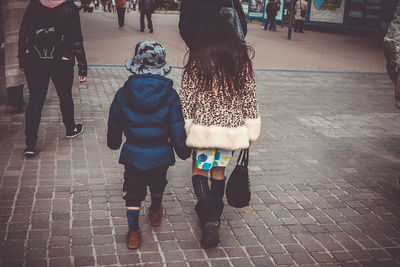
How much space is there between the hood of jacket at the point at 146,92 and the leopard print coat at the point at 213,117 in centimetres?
24

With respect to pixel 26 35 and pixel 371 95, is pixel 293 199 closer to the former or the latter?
pixel 26 35

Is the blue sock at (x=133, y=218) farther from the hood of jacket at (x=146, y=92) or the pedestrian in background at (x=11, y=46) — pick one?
the pedestrian in background at (x=11, y=46)

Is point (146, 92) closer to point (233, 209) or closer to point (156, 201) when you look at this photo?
point (156, 201)

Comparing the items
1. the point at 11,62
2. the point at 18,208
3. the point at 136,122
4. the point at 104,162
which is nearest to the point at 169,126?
the point at 136,122

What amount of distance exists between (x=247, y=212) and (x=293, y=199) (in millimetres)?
588

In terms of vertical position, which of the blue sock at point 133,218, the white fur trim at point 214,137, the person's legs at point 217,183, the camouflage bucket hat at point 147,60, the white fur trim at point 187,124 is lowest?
the blue sock at point 133,218

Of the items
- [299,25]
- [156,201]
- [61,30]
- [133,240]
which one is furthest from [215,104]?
[299,25]

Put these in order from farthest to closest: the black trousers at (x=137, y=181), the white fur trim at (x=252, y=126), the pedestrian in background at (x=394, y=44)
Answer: the pedestrian in background at (x=394, y=44), the white fur trim at (x=252, y=126), the black trousers at (x=137, y=181)

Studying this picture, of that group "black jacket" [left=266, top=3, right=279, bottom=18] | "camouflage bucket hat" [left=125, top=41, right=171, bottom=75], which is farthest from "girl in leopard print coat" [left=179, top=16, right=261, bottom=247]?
"black jacket" [left=266, top=3, right=279, bottom=18]

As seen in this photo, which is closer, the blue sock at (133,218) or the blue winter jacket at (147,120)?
the blue winter jacket at (147,120)

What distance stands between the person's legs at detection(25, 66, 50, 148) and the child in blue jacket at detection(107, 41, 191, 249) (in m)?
2.21

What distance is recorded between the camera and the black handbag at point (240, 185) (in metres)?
3.40

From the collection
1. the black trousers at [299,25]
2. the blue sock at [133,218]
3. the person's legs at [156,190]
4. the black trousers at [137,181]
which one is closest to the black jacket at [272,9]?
the black trousers at [299,25]

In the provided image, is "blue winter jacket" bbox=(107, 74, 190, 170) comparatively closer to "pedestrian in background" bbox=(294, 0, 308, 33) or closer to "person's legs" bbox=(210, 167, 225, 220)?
"person's legs" bbox=(210, 167, 225, 220)
